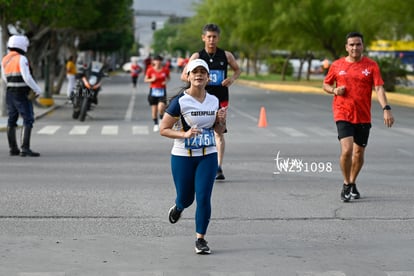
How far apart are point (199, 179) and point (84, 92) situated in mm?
18185

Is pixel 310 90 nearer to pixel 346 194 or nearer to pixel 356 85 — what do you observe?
pixel 346 194

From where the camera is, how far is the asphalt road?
739cm

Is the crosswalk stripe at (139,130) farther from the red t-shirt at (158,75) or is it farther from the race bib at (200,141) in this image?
the race bib at (200,141)

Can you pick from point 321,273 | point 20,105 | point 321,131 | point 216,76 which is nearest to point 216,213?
point 216,76

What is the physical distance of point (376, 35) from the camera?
48594 millimetres

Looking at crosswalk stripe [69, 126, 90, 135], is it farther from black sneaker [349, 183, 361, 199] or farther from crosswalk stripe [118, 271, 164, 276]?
crosswalk stripe [118, 271, 164, 276]

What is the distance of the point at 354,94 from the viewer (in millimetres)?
10508

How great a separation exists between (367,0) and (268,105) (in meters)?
8.85

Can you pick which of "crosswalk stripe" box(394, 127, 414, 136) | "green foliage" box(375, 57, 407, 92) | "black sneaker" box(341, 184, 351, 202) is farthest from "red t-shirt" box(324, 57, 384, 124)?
"green foliage" box(375, 57, 407, 92)

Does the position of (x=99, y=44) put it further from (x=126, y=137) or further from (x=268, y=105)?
(x=126, y=137)

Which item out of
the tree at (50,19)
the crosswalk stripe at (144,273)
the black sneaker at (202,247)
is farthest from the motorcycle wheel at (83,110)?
the crosswalk stripe at (144,273)

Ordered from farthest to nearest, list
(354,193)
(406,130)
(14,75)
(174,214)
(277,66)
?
(277,66) < (406,130) < (14,75) < (354,193) < (174,214)

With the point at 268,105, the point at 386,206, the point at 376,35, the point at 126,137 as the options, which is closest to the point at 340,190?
the point at 386,206

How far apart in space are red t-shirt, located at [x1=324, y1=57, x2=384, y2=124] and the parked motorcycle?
15.2 metres
